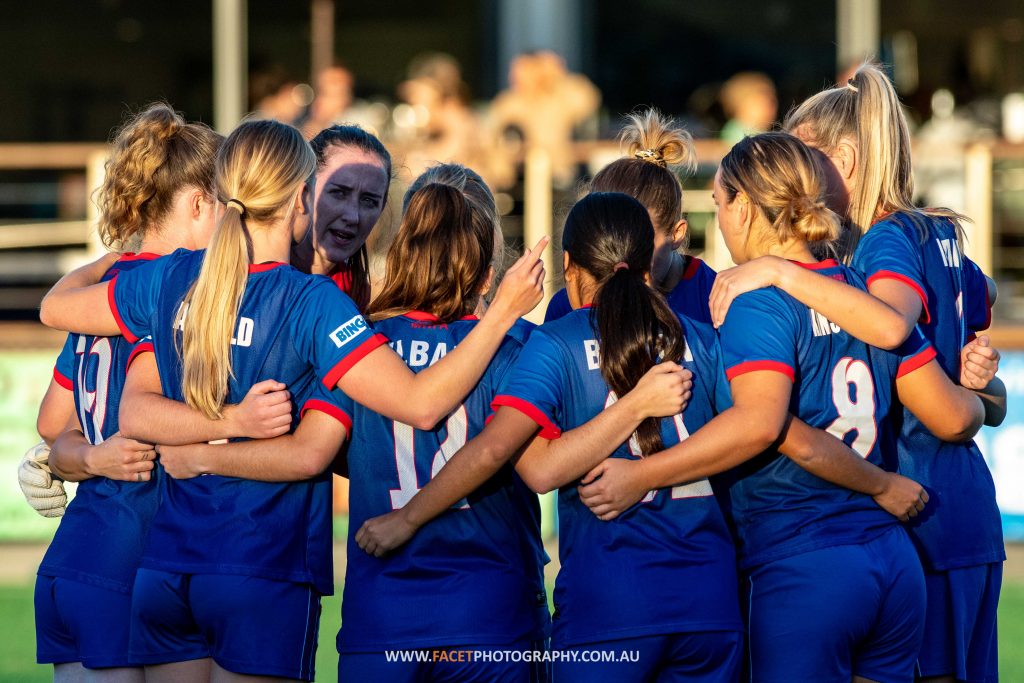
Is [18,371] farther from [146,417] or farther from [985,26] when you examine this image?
[985,26]

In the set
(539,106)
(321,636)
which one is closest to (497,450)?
(321,636)

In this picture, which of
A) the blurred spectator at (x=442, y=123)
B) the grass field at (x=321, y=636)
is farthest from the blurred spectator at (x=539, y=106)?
the grass field at (x=321, y=636)

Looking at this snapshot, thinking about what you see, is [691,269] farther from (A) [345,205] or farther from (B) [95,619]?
(B) [95,619]

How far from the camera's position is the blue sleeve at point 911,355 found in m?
3.21

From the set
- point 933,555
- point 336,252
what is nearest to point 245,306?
point 336,252

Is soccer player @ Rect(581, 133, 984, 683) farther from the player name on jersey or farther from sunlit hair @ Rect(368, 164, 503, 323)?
the player name on jersey

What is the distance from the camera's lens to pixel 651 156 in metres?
3.71

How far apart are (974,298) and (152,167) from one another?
2.20 m

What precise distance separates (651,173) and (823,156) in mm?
454

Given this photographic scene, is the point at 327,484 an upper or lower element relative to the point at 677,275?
lower

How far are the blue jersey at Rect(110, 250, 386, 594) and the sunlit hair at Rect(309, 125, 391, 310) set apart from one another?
70cm

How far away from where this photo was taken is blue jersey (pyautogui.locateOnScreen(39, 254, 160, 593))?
3.26 meters

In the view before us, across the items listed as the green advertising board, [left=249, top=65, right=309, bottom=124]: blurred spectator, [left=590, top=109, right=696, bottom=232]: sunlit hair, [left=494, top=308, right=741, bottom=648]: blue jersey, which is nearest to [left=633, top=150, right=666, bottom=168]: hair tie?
[left=590, top=109, right=696, bottom=232]: sunlit hair

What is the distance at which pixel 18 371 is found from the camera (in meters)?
8.47
